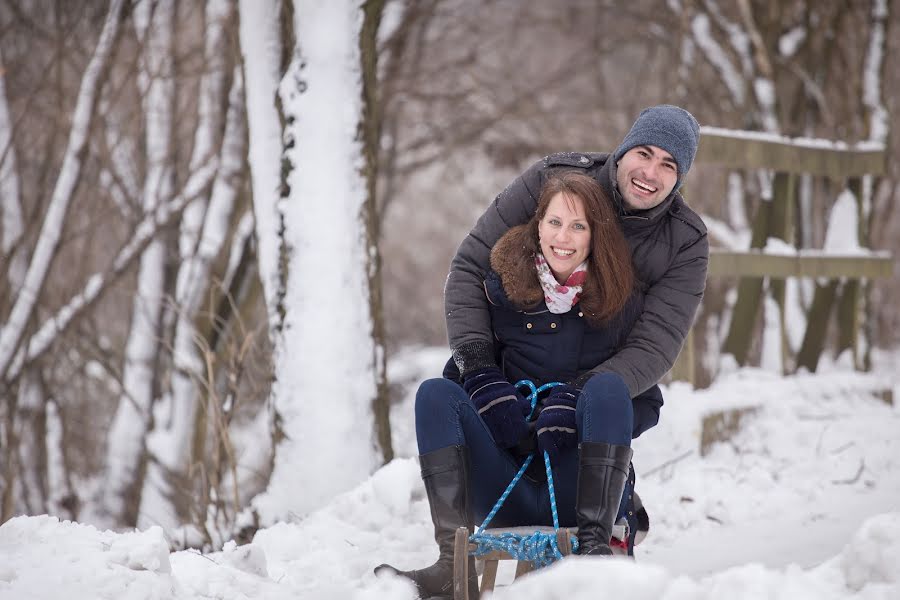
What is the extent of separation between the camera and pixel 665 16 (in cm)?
885

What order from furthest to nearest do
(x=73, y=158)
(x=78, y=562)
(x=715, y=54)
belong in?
(x=715, y=54)
(x=73, y=158)
(x=78, y=562)

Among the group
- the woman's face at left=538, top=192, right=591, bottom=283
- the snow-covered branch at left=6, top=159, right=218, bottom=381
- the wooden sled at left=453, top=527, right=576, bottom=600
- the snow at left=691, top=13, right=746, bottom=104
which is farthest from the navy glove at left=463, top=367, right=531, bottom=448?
the snow at left=691, top=13, right=746, bottom=104

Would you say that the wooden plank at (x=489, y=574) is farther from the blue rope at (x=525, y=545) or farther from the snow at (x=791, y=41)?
the snow at (x=791, y=41)

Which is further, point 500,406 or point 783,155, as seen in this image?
point 783,155

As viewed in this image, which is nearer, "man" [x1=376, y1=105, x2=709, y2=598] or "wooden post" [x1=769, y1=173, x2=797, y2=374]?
"man" [x1=376, y1=105, x2=709, y2=598]

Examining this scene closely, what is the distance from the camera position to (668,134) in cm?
266

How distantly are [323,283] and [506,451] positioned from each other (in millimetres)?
1277

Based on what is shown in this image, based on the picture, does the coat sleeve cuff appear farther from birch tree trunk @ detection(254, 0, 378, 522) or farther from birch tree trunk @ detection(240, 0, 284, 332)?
birch tree trunk @ detection(240, 0, 284, 332)

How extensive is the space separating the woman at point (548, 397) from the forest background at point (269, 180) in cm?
107

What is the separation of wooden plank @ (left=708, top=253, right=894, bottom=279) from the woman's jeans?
2.10 meters

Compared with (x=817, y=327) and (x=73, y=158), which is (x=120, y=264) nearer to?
(x=73, y=158)

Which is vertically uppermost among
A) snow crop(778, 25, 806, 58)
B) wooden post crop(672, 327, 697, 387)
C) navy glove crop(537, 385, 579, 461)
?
snow crop(778, 25, 806, 58)

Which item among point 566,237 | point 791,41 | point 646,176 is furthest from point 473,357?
point 791,41

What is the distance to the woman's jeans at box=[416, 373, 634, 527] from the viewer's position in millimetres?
2371
